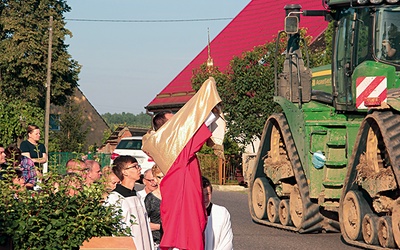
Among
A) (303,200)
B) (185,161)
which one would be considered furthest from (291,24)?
(185,161)

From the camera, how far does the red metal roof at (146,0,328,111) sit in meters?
46.3

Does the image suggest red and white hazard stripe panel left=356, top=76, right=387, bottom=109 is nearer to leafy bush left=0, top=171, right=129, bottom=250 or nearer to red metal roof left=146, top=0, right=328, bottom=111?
leafy bush left=0, top=171, right=129, bottom=250

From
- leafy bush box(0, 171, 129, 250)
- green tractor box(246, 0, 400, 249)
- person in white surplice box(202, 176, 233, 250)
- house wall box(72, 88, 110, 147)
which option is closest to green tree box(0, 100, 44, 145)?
green tractor box(246, 0, 400, 249)

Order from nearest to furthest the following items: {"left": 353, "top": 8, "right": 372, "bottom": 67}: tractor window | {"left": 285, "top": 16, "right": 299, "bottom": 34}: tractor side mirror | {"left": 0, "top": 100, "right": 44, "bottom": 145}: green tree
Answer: {"left": 353, "top": 8, "right": 372, "bottom": 67}: tractor window
{"left": 285, "top": 16, "right": 299, "bottom": 34}: tractor side mirror
{"left": 0, "top": 100, "right": 44, "bottom": 145}: green tree

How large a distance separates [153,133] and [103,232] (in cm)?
142

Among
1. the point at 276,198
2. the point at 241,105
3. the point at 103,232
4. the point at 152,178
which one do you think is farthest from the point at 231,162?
the point at 103,232

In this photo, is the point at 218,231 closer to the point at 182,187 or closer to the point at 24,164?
the point at 182,187

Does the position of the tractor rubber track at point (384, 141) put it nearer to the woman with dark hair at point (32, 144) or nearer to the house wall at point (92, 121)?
the woman with dark hair at point (32, 144)

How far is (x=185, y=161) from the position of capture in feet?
27.9

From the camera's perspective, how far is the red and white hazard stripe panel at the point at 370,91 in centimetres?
1534

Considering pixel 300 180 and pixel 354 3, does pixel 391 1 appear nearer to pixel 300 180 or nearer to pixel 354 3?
pixel 354 3

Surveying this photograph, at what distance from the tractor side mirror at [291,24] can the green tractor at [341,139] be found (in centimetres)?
2

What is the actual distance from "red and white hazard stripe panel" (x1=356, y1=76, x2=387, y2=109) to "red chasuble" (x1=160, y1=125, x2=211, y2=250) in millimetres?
6942

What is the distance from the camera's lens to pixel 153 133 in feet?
28.9
